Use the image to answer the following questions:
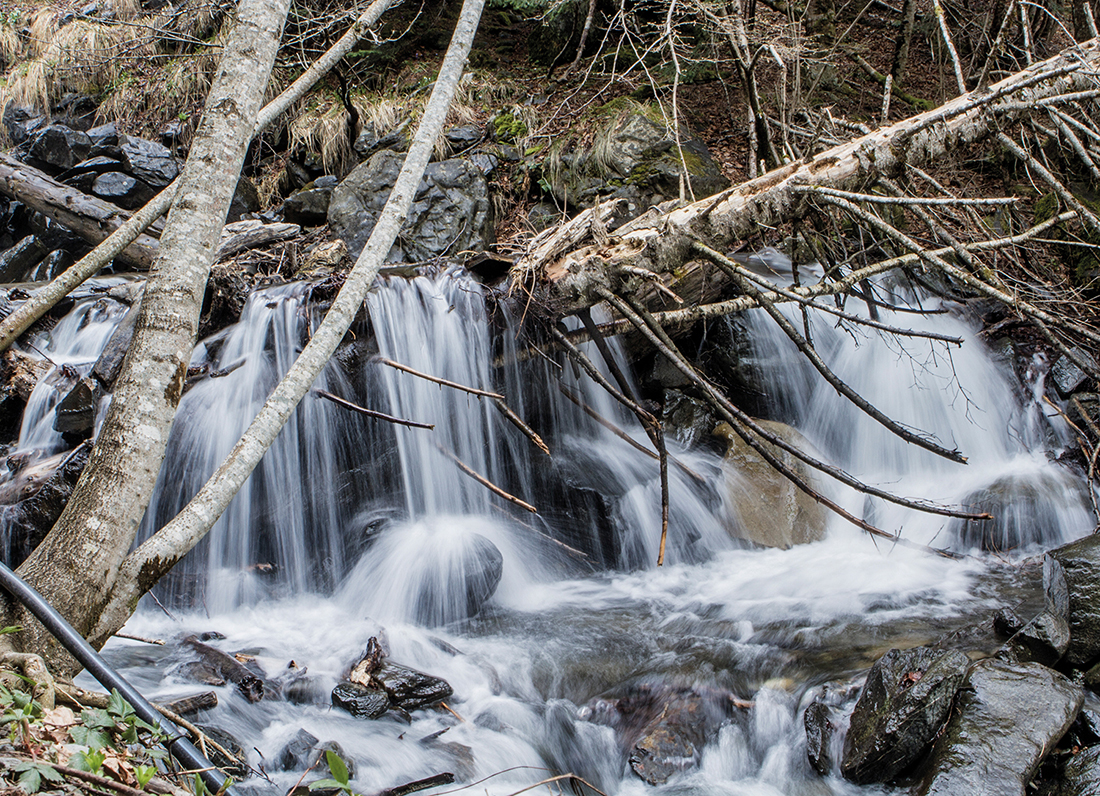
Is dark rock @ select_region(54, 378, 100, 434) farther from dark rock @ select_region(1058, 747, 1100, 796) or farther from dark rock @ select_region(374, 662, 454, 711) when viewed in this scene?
dark rock @ select_region(1058, 747, 1100, 796)

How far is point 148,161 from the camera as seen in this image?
9.02 meters

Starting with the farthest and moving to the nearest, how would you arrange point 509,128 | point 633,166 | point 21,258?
1. point 509,128
2. point 21,258
3. point 633,166

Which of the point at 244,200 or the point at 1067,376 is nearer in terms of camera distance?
the point at 1067,376

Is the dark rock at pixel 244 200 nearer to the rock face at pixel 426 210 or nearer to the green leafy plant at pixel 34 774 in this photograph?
the rock face at pixel 426 210

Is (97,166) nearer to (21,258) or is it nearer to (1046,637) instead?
(21,258)

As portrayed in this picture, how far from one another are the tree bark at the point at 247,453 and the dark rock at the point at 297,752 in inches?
52.0

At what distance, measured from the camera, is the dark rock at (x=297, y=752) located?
309 cm

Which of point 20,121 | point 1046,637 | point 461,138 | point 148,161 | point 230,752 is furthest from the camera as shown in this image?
point 20,121

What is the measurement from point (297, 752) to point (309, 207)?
6612mm

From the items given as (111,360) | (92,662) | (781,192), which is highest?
(781,192)

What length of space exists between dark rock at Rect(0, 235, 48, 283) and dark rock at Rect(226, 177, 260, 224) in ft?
7.73

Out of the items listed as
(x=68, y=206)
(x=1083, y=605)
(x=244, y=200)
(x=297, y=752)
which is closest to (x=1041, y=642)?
(x=1083, y=605)

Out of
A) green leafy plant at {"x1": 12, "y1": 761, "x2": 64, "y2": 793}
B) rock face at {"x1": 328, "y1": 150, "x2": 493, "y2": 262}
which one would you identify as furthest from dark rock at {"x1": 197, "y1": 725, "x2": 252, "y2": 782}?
rock face at {"x1": 328, "y1": 150, "x2": 493, "y2": 262}

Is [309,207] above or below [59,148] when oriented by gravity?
below
